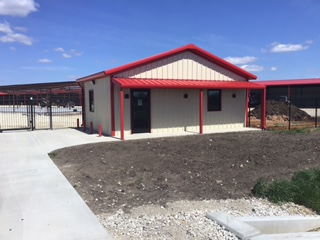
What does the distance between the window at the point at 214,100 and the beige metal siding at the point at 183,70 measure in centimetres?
72

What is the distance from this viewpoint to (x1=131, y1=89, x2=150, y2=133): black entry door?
15.1 metres

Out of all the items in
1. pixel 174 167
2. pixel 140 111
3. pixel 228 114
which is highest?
pixel 140 111

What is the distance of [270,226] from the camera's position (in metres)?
4.90

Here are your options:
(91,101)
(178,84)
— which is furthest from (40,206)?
(91,101)

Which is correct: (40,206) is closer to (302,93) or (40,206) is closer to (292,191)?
(292,191)

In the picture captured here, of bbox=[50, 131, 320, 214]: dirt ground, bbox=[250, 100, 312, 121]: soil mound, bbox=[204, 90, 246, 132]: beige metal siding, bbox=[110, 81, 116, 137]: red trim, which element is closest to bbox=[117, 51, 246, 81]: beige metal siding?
bbox=[110, 81, 116, 137]: red trim

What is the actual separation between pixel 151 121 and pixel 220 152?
245 inches

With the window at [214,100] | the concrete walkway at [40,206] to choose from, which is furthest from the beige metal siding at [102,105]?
the concrete walkway at [40,206]

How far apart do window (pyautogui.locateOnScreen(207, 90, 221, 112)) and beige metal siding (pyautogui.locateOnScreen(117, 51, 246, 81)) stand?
72 cm

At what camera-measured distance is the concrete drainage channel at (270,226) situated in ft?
14.0

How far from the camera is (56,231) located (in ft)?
14.4

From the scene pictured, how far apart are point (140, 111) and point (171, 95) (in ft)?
6.23

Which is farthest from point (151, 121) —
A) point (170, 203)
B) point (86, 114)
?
point (170, 203)

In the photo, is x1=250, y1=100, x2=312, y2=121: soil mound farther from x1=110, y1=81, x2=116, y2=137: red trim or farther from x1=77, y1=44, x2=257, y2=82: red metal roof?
x1=110, y1=81, x2=116, y2=137: red trim
